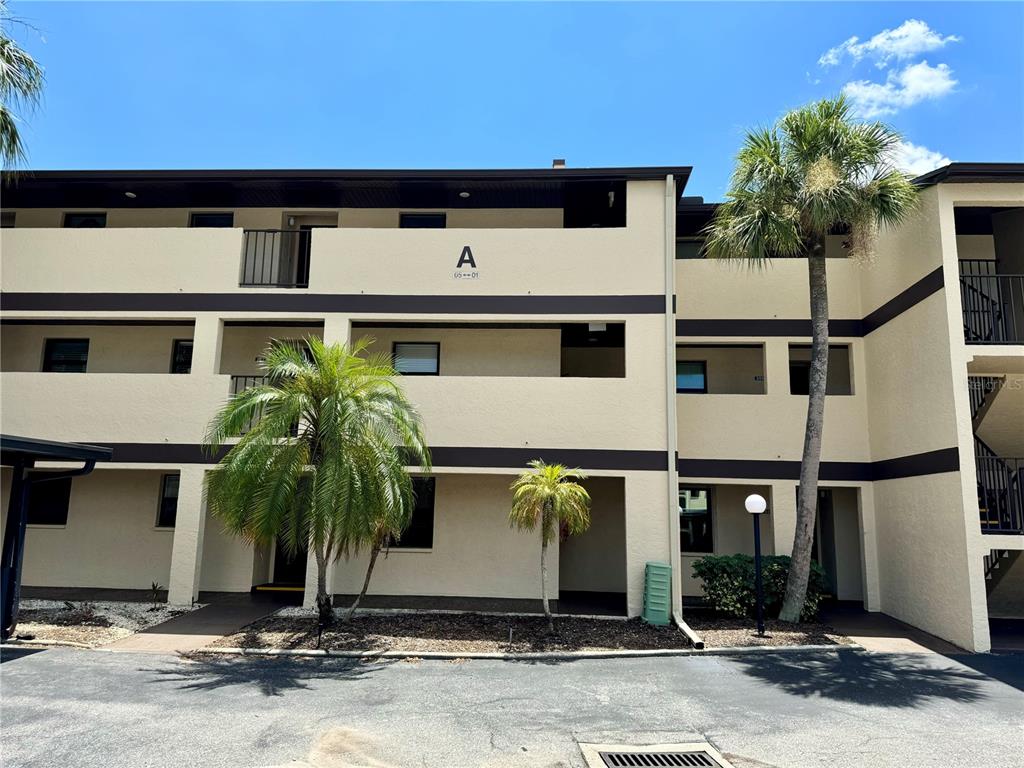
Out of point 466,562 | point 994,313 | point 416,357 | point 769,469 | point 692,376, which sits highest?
point 994,313

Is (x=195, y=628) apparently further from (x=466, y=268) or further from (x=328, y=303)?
(x=466, y=268)

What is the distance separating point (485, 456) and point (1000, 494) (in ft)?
30.7

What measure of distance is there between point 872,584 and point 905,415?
3730mm

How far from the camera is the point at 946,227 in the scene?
11.2 meters

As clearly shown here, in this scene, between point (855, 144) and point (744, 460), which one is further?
point (744, 460)

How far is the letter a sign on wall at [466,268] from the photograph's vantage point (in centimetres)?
1358

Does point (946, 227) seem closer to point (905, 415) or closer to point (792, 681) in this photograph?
point (905, 415)

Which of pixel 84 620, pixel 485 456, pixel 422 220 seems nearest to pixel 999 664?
pixel 485 456

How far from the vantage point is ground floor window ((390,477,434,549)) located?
14.0 metres

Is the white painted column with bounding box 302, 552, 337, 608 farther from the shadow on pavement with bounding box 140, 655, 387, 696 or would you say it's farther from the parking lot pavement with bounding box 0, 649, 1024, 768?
the parking lot pavement with bounding box 0, 649, 1024, 768

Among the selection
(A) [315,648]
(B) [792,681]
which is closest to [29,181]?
(A) [315,648]

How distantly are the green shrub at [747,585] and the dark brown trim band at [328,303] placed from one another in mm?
5239

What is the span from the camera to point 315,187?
46.7ft

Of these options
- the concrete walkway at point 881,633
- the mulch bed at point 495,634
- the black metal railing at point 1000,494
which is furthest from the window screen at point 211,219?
the black metal railing at point 1000,494
